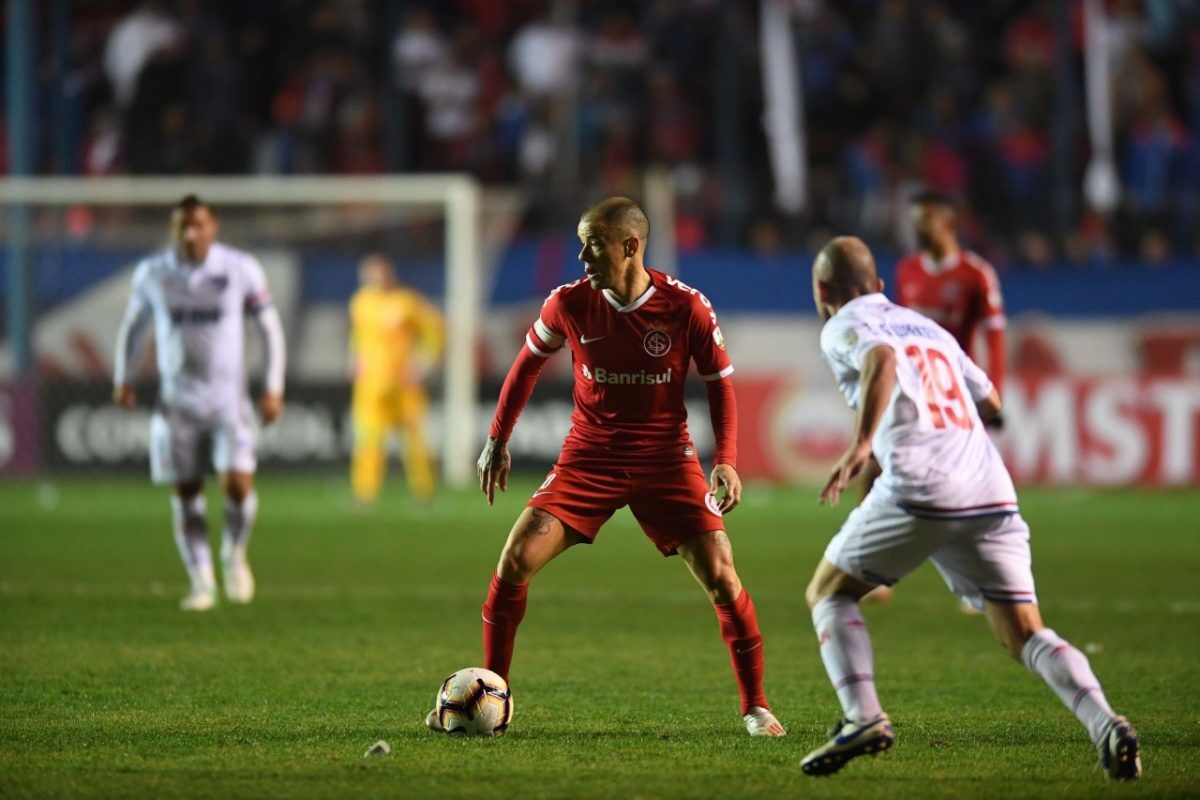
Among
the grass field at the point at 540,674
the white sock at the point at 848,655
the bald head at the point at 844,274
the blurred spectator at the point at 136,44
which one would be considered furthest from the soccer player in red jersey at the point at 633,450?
the blurred spectator at the point at 136,44

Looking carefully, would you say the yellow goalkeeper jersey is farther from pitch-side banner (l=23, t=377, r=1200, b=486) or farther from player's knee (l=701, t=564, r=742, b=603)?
player's knee (l=701, t=564, r=742, b=603)

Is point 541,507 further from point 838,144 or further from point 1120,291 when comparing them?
point 838,144

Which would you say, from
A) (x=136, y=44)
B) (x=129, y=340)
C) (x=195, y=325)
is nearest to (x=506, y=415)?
(x=195, y=325)

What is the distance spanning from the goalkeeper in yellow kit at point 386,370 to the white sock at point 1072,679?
12505 millimetres

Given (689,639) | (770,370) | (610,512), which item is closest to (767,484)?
(770,370)

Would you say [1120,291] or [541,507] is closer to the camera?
[541,507]

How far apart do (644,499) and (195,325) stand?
473 centimetres

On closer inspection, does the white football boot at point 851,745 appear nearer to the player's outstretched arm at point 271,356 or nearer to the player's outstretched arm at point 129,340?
the player's outstretched arm at point 271,356

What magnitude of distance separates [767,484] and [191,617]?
35.9ft

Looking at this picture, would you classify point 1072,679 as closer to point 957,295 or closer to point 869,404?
point 869,404

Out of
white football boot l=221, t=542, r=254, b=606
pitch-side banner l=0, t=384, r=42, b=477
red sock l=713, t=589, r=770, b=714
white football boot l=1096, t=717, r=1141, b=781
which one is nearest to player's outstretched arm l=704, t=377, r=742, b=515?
red sock l=713, t=589, r=770, b=714

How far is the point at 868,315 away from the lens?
5.80 metres

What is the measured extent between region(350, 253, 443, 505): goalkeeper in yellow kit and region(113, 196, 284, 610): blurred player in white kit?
6841 millimetres

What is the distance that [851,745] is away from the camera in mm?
5523
